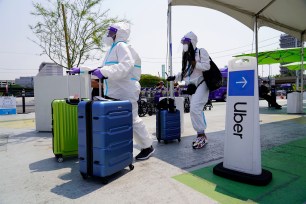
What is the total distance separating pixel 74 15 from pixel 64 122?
223 inches

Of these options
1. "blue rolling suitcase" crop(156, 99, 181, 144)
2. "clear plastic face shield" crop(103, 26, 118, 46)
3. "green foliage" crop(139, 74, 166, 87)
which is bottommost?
"blue rolling suitcase" crop(156, 99, 181, 144)

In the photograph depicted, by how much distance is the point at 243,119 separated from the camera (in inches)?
98.1

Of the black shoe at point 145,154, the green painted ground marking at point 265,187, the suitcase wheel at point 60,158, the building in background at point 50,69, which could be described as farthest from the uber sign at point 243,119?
the building in background at point 50,69

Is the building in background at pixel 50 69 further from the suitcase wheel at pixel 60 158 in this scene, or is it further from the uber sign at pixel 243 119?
the uber sign at pixel 243 119

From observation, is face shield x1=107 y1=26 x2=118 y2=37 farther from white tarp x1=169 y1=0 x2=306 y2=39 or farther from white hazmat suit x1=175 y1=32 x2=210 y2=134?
white tarp x1=169 y1=0 x2=306 y2=39

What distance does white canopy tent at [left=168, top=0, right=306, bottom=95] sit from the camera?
19.7 ft

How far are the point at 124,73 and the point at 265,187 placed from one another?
1.89 m

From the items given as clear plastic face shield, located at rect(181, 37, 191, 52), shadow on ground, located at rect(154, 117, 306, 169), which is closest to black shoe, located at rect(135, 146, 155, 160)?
shadow on ground, located at rect(154, 117, 306, 169)

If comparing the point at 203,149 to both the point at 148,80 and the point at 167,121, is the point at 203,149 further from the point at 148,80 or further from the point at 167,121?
the point at 148,80

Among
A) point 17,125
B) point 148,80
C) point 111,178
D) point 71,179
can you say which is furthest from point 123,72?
point 148,80

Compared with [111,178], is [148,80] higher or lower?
higher

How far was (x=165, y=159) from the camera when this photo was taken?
3.23 m

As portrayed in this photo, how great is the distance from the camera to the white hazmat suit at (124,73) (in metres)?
2.76

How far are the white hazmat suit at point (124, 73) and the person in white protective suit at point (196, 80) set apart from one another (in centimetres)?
96
